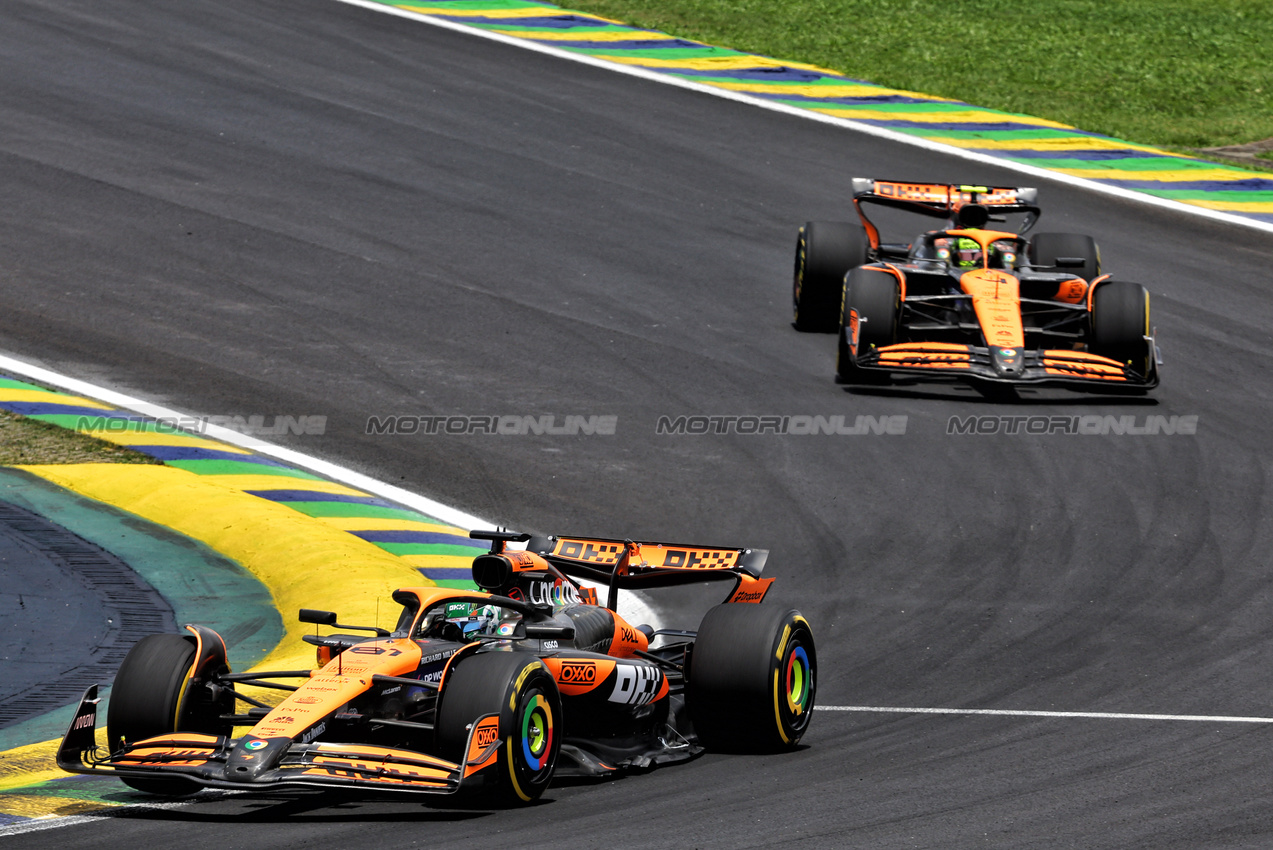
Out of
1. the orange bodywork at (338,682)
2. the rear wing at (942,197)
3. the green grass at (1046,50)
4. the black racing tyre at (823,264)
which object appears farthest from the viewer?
the green grass at (1046,50)

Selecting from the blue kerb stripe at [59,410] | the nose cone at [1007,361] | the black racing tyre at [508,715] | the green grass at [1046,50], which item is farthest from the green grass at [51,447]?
the green grass at [1046,50]

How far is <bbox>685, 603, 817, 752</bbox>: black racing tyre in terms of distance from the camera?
28.1ft

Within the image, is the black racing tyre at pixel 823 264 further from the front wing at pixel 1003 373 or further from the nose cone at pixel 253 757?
the nose cone at pixel 253 757

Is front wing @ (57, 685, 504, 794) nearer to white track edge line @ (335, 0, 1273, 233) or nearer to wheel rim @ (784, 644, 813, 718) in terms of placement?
wheel rim @ (784, 644, 813, 718)

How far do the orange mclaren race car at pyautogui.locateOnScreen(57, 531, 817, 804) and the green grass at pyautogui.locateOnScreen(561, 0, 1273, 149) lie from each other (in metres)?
16.9

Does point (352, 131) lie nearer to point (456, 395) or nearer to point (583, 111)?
point (583, 111)

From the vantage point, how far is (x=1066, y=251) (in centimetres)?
1722

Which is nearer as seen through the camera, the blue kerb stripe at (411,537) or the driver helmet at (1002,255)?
the blue kerb stripe at (411,537)

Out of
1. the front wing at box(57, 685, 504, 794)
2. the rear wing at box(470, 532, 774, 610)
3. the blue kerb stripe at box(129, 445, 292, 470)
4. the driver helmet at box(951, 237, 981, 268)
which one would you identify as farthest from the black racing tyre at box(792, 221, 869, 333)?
the front wing at box(57, 685, 504, 794)

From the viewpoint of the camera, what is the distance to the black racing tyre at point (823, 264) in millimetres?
17172

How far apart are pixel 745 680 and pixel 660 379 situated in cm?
747

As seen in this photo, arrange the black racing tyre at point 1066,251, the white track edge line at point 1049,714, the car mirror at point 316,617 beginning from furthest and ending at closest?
1. the black racing tyre at point 1066,251
2. the white track edge line at point 1049,714
3. the car mirror at point 316,617

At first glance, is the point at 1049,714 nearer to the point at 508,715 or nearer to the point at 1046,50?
the point at 508,715

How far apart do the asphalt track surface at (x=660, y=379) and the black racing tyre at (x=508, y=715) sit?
0.21 meters
